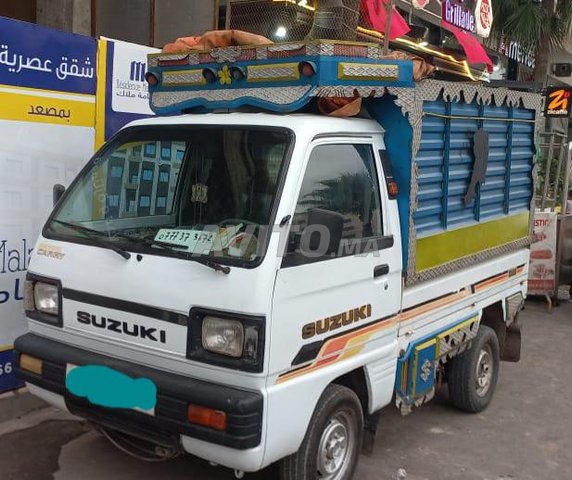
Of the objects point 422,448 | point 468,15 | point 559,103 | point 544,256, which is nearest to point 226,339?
point 422,448

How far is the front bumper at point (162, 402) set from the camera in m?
2.83

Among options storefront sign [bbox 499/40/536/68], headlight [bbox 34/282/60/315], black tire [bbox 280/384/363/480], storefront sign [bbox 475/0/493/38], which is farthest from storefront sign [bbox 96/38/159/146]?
storefront sign [bbox 499/40/536/68]

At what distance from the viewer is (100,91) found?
5051 mm

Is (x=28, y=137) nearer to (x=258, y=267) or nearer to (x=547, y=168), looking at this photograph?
(x=258, y=267)

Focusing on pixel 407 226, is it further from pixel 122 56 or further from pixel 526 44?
pixel 526 44

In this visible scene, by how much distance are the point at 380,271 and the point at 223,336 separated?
1.07 meters

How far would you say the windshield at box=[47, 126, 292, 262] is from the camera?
3.18 m

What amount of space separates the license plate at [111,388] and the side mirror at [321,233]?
0.95 m

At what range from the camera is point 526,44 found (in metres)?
14.8

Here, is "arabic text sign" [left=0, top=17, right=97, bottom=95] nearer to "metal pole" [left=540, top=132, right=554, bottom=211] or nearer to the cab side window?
the cab side window

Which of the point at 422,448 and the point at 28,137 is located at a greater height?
the point at 28,137

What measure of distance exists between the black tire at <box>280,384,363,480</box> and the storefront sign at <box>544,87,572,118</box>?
9257mm

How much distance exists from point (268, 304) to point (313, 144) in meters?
0.88

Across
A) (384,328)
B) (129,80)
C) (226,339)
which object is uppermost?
(129,80)
